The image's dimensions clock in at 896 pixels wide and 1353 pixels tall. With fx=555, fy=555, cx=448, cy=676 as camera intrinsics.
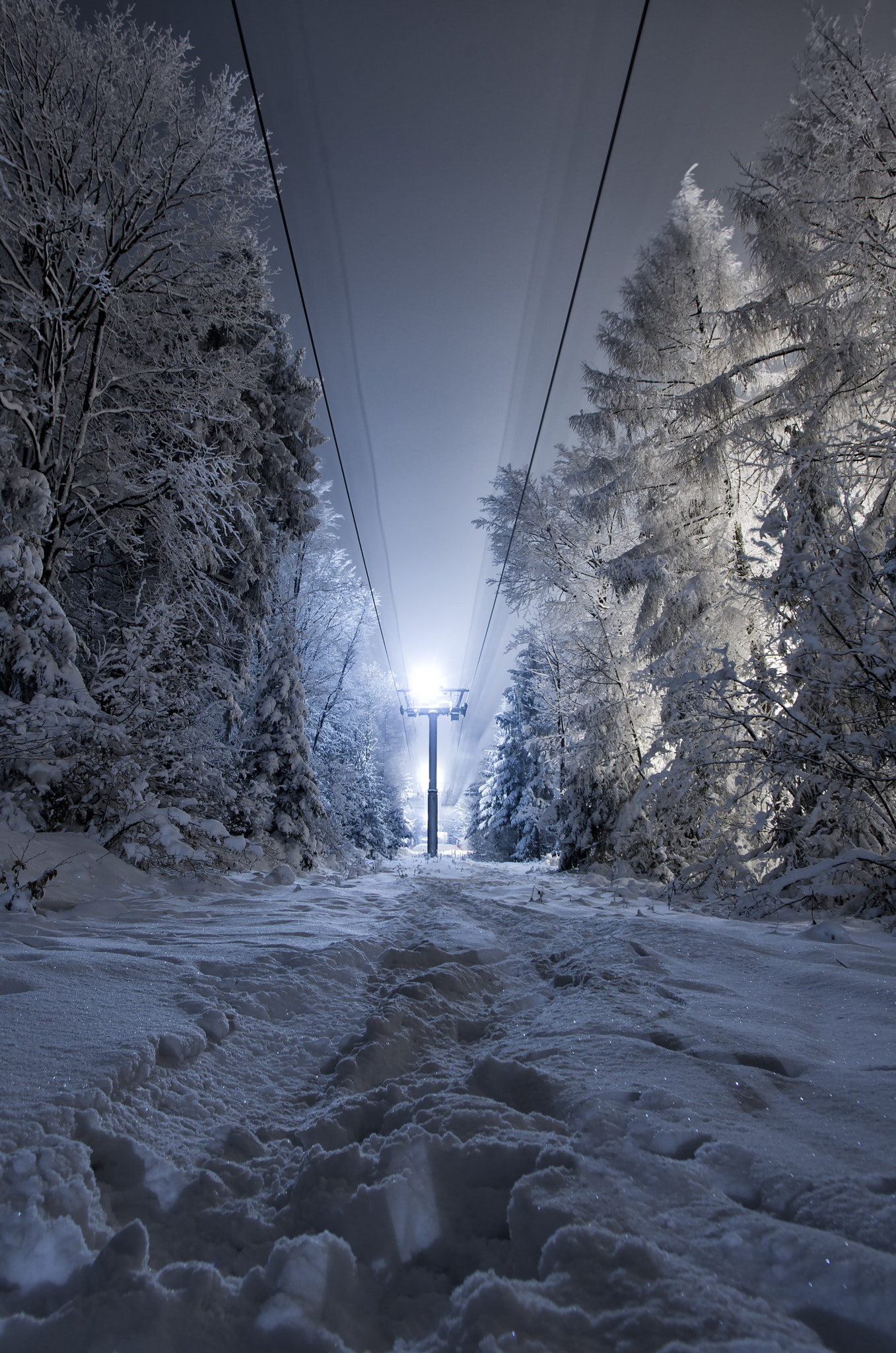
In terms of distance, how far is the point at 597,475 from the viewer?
27.3 ft

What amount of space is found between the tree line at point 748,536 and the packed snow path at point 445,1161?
2604mm

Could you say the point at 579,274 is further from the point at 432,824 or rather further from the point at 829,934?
the point at 432,824

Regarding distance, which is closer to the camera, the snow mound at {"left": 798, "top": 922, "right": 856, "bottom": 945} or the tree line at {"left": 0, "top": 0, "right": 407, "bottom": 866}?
the snow mound at {"left": 798, "top": 922, "right": 856, "bottom": 945}

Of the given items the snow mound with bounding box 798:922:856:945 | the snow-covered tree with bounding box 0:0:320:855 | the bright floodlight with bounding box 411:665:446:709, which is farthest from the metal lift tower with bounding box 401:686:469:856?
the snow mound with bounding box 798:922:856:945

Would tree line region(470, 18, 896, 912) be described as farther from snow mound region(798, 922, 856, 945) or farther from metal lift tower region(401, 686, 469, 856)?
metal lift tower region(401, 686, 469, 856)

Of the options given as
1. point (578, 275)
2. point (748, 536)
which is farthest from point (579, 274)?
point (748, 536)

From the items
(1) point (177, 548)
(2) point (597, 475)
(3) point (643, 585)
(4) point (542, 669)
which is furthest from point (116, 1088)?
(4) point (542, 669)

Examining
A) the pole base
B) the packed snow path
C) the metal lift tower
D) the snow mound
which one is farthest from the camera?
the metal lift tower

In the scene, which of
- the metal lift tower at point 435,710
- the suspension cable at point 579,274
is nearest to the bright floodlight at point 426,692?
the metal lift tower at point 435,710

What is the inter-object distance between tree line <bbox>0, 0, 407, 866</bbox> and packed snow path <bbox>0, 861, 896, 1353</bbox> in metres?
3.01

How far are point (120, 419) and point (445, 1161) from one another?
8787 mm

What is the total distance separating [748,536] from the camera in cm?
719

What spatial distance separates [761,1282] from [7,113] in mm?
9498

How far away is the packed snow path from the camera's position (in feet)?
2.42
